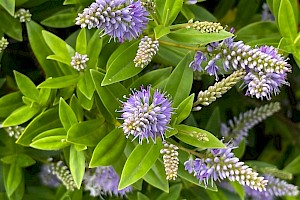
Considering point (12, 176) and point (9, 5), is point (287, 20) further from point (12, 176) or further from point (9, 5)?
point (12, 176)

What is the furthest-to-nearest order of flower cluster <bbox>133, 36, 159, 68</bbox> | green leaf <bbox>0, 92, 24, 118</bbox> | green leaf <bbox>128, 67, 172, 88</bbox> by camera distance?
1. green leaf <bbox>0, 92, 24, 118</bbox>
2. green leaf <bbox>128, 67, 172, 88</bbox>
3. flower cluster <bbox>133, 36, 159, 68</bbox>

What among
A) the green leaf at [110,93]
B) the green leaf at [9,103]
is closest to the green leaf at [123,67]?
the green leaf at [110,93]

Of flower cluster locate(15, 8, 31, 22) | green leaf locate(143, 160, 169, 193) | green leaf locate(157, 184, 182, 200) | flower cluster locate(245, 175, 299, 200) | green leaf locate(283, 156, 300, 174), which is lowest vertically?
green leaf locate(283, 156, 300, 174)

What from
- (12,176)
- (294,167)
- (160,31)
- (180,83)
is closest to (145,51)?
(160,31)

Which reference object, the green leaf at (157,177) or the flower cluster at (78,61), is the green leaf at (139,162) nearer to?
the green leaf at (157,177)

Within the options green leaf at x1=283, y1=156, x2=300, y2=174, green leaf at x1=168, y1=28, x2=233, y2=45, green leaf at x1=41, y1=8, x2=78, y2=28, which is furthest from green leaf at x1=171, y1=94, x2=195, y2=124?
green leaf at x1=283, y1=156, x2=300, y2=174

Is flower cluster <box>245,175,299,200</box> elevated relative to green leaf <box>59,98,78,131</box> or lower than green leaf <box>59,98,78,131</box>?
lower

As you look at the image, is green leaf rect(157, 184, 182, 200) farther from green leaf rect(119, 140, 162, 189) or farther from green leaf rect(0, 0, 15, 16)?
green leaf rect(0, 0, 15, 16)
